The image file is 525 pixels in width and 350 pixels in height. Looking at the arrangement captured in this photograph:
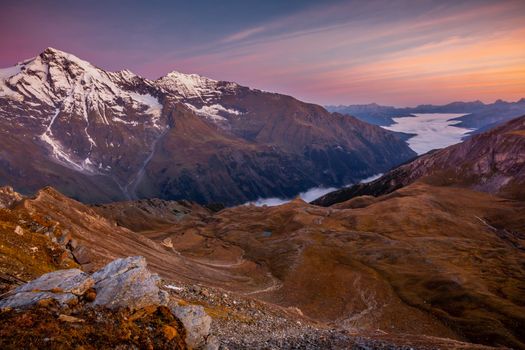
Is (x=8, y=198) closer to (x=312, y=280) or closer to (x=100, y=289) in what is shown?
(x=100, y=289)

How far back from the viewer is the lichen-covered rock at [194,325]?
24.8 metres

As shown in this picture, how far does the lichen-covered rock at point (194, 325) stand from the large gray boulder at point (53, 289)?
5.98 metres

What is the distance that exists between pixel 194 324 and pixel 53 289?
28.9ft

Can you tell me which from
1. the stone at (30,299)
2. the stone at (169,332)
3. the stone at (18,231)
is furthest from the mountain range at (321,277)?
the stone at (169,332)

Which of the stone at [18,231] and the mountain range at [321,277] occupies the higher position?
the stone at [18,231]

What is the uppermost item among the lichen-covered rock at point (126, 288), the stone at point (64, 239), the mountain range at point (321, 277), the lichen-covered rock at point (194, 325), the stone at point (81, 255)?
the lichen-covered rock at point (126, 288)

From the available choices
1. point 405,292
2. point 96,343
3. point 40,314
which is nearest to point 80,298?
point 40,314

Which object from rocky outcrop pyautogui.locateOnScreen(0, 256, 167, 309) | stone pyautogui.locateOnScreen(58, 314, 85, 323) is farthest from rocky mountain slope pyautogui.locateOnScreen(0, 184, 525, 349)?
rocky outcrop pyautogui.locateOnScreen(0, 256, 167, 309)

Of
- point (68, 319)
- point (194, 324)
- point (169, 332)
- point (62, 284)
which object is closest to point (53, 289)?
point (62, 284)

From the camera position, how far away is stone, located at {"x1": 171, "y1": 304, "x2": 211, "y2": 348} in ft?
81.3

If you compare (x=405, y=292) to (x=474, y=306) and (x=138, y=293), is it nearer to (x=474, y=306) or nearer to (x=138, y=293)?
(x=474, y=306)

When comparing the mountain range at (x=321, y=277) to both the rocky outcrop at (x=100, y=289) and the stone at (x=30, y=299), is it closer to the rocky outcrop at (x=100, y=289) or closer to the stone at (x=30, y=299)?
the rocky outcrop at (x=100, y=289)

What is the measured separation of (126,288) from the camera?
25.5 metres

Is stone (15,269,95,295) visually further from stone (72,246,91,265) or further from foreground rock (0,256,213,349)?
stone (72,246,91,265)
